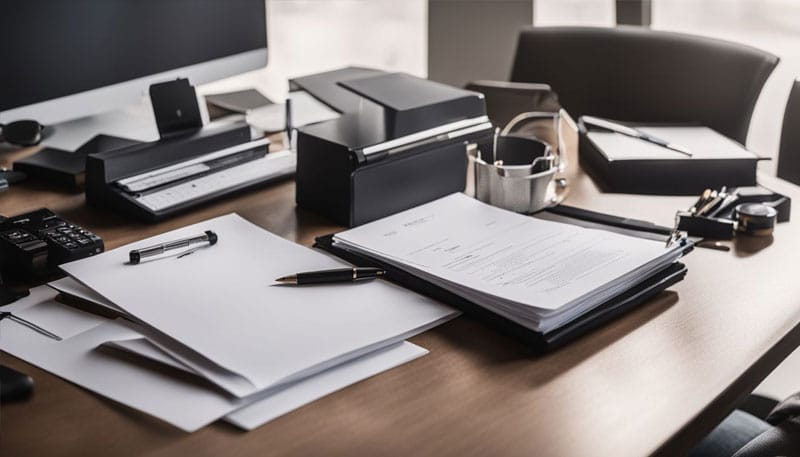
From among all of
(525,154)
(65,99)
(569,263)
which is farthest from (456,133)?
(65,99)

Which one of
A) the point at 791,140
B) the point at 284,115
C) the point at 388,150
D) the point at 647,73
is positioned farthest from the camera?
the point at 647,73

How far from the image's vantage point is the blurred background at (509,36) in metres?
2.63

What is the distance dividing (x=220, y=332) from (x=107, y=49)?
0.74 metres

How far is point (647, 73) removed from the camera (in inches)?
79.0

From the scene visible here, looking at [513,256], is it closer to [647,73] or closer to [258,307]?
[258,307]

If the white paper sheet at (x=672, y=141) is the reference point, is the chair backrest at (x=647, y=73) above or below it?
above

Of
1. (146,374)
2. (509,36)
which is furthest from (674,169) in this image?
(509,36)

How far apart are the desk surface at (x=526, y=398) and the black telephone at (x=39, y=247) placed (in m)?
0.21

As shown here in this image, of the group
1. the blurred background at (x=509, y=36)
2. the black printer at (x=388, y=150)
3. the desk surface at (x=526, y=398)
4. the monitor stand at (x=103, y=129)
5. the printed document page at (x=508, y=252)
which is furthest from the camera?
the blurred background at (x=509, y=36)

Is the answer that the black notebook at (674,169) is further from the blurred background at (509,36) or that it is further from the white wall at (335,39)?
the white wall at (335,39)

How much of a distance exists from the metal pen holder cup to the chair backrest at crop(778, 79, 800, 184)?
55 cm

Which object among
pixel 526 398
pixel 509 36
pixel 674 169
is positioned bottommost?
pixel 526 398

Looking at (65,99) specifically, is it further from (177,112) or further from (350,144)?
(350,144)

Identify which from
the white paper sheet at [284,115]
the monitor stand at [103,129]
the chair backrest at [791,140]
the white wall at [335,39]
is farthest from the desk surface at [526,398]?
the white wall at [335,39]
